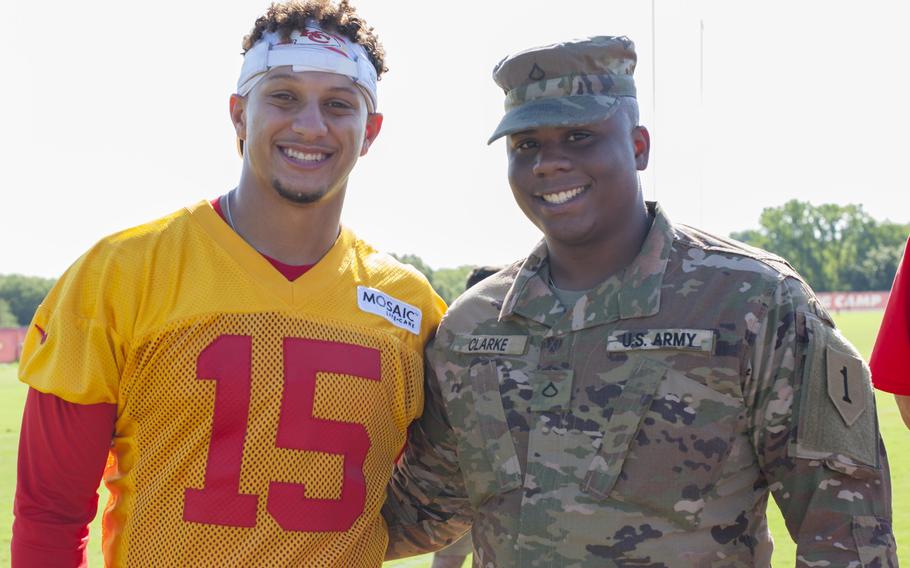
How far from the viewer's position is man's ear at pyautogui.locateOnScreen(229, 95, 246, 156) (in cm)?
318

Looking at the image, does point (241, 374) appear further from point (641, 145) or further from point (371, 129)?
point (641, 145)

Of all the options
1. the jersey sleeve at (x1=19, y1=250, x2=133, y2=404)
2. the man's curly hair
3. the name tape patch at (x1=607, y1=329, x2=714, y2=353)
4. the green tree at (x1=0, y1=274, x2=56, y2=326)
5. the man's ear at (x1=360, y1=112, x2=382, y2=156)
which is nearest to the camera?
the name tape patch at (x1=607, y1=329, x2=714, y2=353)

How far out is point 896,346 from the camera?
3451 mm

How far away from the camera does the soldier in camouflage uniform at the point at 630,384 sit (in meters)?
2.49

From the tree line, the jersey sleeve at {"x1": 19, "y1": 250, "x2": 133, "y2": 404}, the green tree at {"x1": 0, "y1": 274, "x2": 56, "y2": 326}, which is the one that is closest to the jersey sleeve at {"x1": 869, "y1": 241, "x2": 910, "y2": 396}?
the jersey sleeve at {"x1": 19, "y1": 250, "x2": 133, "y2": 404}

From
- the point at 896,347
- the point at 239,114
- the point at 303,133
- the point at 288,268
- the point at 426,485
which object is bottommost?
the point at 426,485

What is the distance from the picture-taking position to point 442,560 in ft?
18.0

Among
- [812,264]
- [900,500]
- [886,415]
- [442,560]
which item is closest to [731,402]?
[442,560]

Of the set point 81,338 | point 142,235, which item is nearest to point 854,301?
point 142,235

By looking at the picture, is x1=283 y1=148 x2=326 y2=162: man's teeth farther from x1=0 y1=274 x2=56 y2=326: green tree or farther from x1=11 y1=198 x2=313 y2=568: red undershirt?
x1=0 y1=274 x2=56 y2=326: green tree

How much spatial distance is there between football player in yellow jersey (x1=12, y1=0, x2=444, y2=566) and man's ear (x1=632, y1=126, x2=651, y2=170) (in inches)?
32.2

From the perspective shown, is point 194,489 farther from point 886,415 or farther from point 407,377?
point 886,415

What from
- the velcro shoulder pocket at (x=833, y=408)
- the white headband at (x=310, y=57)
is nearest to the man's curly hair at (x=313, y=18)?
the white headband at (x=310, y=57)

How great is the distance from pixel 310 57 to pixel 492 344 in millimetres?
989
